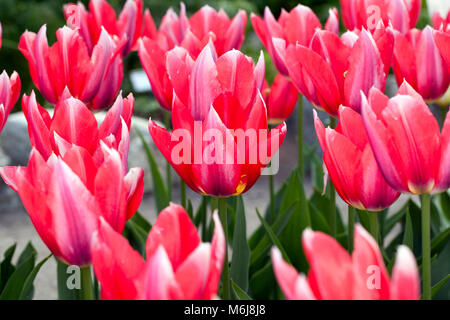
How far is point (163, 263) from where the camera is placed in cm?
59

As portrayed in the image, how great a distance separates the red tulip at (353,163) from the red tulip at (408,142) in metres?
0.06

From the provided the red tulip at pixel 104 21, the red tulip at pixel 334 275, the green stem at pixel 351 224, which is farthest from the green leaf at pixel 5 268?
the red tulip at pixel 334 275

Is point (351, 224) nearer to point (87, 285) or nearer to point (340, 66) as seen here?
point (340, 66)

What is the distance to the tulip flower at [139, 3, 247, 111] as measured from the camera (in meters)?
1.43

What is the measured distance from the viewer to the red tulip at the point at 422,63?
1325 mm

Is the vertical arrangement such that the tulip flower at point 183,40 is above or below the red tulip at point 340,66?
above

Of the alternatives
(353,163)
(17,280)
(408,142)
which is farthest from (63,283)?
(408,142)

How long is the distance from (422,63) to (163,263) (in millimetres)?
892

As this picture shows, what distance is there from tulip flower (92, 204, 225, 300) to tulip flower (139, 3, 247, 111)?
736 mm

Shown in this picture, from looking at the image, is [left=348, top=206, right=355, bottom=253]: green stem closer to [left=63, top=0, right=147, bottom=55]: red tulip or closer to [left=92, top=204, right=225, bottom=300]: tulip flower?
[left=92, top=204, right=225, bottom=300]: tulip flower

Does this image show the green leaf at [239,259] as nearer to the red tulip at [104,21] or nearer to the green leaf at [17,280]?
the green leaf at [17,280]

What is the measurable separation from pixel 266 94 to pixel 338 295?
1363 mm
